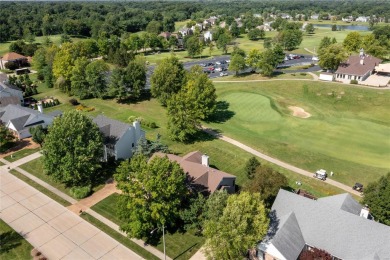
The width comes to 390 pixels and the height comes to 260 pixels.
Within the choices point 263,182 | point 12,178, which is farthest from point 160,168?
point 12,178

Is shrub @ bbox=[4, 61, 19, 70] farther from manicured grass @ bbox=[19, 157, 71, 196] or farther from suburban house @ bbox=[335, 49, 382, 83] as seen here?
suburban house @ bbox=[335, 49, 382, 83]

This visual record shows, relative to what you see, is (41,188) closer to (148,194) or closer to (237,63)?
(148,194)

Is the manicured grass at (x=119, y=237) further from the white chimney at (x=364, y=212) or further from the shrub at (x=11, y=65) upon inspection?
the shrub at (x=11, y=65)

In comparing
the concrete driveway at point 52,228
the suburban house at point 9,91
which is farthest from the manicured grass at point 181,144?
the concrete driveway at point 52,228

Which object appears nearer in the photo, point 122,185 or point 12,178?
point 122,185

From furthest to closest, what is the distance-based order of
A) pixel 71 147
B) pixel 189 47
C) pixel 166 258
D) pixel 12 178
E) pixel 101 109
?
pixel 189 47 → pixel 101 109 → pixel 12 178 → pixel 71 147 → pixel 166 258

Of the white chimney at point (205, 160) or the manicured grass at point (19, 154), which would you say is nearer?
the white chimney at point (205, 160)

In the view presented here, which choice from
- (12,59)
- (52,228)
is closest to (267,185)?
(52,228)

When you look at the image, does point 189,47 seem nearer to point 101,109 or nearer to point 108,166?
point 101,109
